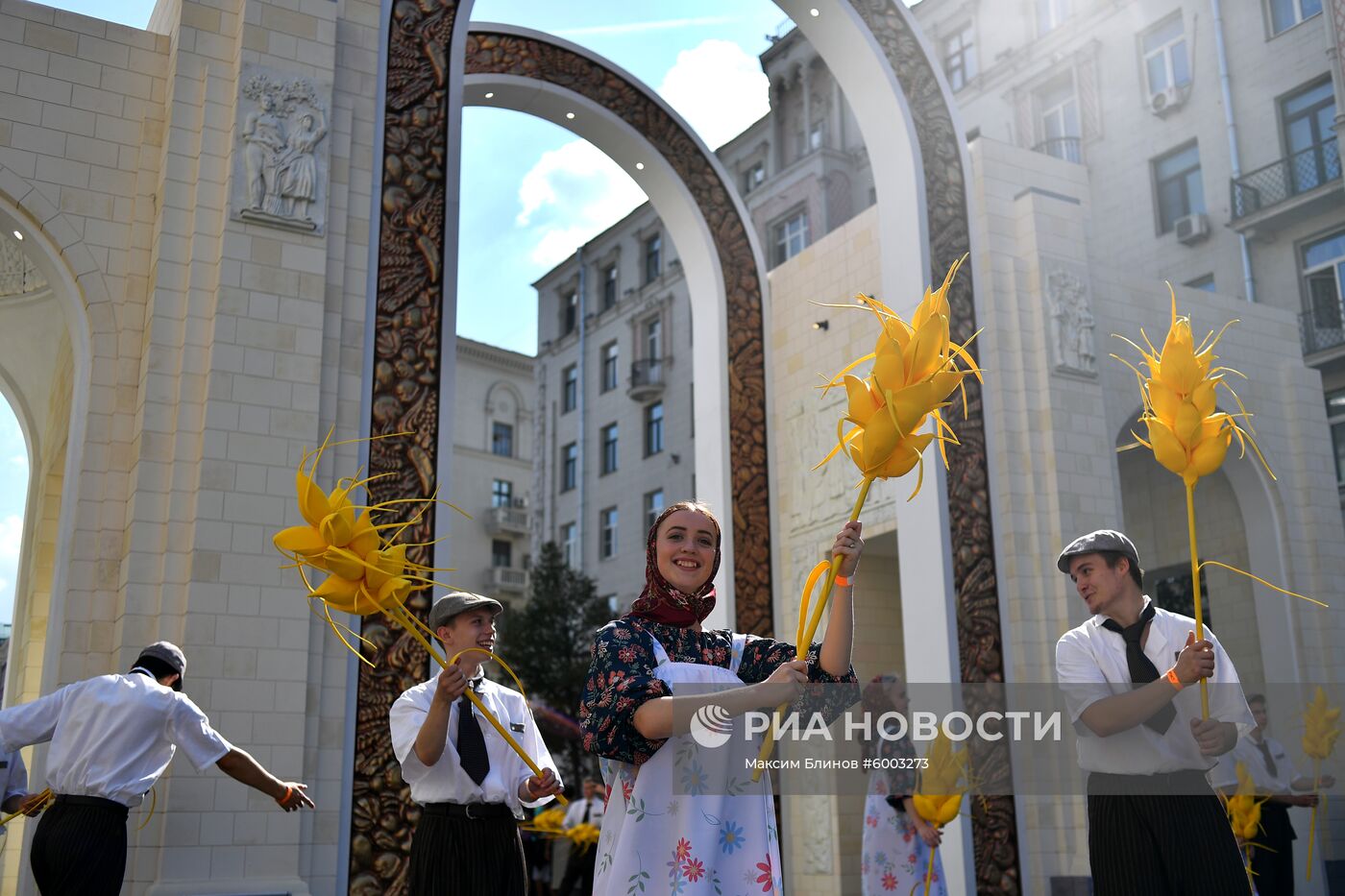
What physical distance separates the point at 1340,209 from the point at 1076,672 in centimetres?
1500

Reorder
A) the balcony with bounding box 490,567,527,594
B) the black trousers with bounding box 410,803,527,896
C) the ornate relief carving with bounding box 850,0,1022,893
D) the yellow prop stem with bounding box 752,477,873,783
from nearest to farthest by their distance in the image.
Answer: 1. the yellow prop stem with bounding box 752,477,873,783
2. the black trousers with bounding box 410,803,527,896
3. the ornate relief carving with bounding box 850,0,1022,893
4. the balcony with bounding box 490,567,527,594

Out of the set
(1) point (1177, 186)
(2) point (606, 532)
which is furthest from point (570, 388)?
(1) point (1177, 186)

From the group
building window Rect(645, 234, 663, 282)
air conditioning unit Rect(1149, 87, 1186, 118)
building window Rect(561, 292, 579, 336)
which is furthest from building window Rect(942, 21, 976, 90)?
building window Rect(561, 292, 579, 336)

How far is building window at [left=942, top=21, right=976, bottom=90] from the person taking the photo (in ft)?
73.2

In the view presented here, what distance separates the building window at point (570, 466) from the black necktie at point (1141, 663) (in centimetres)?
2381

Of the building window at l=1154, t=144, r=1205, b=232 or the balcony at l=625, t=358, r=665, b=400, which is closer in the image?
the building window at l=1154, t=144, r=1205, b=232

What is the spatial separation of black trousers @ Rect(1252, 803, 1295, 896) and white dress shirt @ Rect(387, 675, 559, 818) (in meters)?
5.01

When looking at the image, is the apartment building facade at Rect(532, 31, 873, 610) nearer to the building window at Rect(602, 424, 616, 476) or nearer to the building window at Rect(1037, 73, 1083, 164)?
the building window at Rect(602, 424, 616, 476)

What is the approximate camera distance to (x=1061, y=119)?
818 inches

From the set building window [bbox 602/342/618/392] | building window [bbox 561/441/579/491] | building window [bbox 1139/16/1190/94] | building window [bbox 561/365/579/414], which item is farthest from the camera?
building window [bbox 561/365/579/414]

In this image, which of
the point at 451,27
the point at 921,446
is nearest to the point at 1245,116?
the point at 451,27

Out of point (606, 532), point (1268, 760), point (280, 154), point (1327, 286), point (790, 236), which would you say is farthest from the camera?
point (606, 532)

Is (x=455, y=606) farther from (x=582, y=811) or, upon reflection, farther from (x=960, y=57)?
(x=960, y=57)

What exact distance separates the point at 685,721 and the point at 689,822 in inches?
9.5
